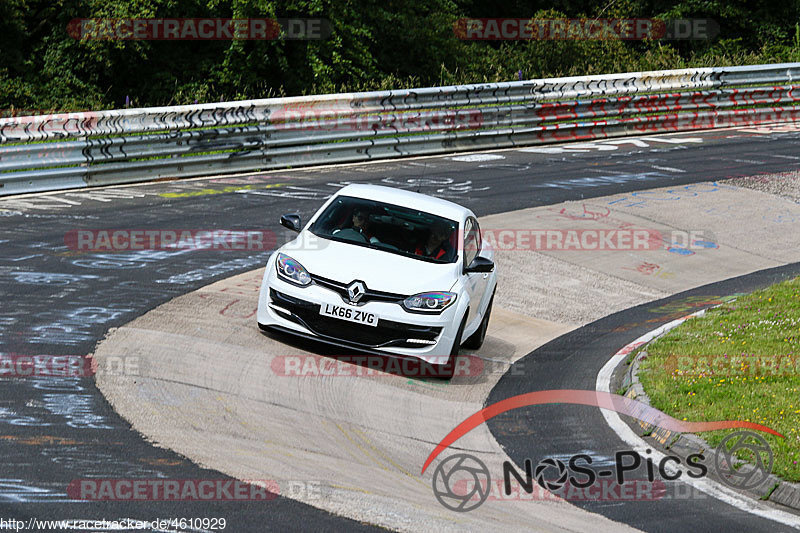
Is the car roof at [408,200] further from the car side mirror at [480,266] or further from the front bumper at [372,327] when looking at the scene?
the front bumper at [372,327]

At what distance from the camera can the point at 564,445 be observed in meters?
8.66

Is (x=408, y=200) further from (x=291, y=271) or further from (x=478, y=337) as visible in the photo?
(x=291, y=271)

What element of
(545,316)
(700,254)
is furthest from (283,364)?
(700,254)

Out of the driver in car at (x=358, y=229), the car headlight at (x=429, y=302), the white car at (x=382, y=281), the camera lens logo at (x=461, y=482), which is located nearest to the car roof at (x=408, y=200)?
the white car at (x=382, y=281)

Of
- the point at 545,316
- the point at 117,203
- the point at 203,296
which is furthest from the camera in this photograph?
the point at 117,203

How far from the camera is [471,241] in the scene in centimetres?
1127

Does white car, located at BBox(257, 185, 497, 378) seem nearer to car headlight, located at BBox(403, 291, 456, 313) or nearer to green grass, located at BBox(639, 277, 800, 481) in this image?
car headlight, located at BBox(403, 291, 456, 313)

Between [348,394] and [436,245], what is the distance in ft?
6.77

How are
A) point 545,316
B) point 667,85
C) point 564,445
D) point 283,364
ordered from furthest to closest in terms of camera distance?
1. point 667,85
2. point 545,316
3. point 283,364
4. point 564,445

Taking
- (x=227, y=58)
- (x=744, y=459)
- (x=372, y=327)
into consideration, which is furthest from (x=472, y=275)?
(x=227, y=58)

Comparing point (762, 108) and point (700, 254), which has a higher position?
point (762, 108)

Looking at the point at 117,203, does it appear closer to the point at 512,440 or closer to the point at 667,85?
the point at 512,440

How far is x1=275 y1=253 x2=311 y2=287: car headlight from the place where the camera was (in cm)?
990

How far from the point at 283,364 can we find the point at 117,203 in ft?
24.0
